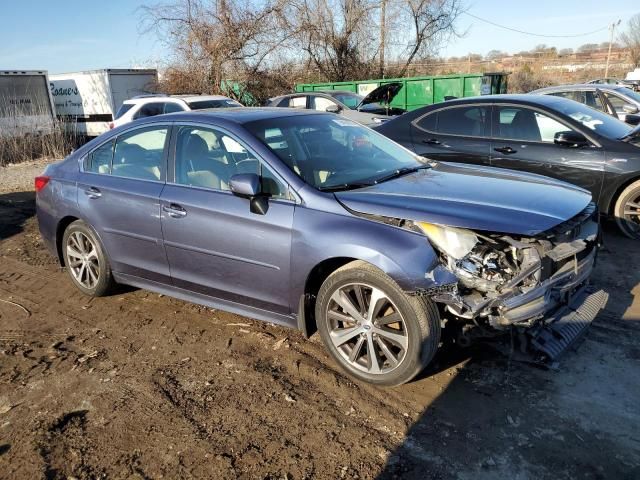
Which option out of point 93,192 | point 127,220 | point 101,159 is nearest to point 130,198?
point 127,220

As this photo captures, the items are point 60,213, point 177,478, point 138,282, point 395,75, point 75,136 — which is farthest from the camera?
point 395,75

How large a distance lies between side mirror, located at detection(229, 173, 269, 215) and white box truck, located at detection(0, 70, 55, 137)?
571 inches

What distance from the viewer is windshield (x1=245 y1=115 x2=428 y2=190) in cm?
383

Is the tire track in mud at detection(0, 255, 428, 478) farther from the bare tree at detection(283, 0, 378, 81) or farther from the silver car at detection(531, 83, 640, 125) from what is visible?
the bare tree at detection(283, 0, 378, 81)

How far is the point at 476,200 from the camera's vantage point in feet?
11.4

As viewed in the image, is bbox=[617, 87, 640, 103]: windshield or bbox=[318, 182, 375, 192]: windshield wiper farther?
bbox=[617, 87, 640, 103]: windshield

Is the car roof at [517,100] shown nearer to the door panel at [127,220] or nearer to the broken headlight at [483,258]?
the broken headlight at [483,258]

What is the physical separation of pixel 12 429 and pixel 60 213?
96.0 inches

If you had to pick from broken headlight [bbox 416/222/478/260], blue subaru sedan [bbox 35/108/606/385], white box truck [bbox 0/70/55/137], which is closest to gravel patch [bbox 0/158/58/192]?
white box truck [bbox 0/70/55/137]

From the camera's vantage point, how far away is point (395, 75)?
1168 inches

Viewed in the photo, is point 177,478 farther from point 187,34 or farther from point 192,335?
point 187,34

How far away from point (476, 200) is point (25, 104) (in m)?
20.4

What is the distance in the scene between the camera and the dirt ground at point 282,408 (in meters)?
2.77

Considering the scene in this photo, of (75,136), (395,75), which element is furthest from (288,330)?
(395,75)
